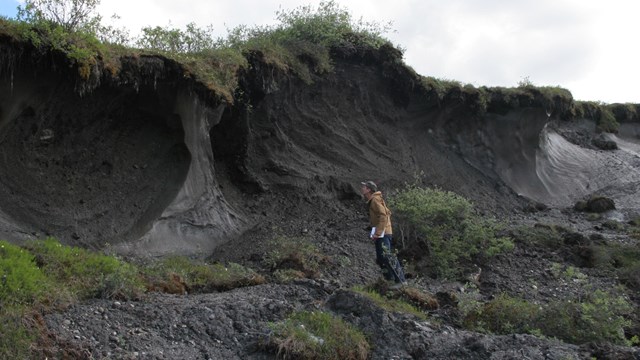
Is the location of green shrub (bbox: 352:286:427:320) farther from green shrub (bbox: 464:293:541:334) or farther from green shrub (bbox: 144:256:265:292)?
green shrub (bbox: 144:256:265:292)

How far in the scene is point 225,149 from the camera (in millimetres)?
15750

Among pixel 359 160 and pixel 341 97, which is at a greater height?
pixel 341 97

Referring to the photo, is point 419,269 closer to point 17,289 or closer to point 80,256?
point 80,256

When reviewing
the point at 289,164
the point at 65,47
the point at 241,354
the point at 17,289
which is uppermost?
the point at 65,47

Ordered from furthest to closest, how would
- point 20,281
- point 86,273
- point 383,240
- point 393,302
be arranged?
1. point 383,240
2. point 393,302
3. point 86,273
4. point 20,281

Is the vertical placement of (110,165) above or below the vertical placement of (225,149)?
below

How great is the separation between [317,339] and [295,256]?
4.48 meters

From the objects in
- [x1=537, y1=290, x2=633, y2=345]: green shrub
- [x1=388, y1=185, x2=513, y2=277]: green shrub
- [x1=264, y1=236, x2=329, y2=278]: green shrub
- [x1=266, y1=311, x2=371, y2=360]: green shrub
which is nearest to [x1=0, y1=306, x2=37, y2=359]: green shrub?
[x1=266, y1=311, x2=371, y2=360]: green shrub

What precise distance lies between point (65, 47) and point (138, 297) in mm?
4821

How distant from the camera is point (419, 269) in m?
13.8

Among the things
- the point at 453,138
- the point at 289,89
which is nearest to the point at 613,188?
the point at 453,138

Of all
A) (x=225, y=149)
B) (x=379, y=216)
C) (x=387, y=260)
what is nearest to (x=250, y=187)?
(x=225, y=149)

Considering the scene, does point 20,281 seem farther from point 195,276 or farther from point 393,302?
point 393,302

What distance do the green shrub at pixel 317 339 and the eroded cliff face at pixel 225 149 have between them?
511cm
